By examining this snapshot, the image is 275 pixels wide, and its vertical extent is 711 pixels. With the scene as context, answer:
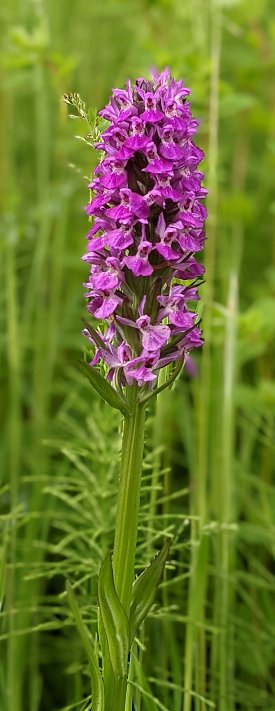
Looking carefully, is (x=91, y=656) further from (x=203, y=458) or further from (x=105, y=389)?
(x=203, y=458)

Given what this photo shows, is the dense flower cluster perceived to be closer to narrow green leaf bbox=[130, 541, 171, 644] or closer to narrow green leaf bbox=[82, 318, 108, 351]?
narrow green leaf bbox=[82, 318, 108, 351]

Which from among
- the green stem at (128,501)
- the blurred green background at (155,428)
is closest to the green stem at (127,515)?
the green stem at (128,501)

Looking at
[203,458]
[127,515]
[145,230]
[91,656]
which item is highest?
[145,230]

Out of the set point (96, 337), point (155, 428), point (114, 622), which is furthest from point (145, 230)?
point (155, 428)

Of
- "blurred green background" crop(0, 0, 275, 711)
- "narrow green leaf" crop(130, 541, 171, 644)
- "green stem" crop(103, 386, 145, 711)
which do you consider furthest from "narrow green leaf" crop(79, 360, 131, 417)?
"blurred green background" crop(0, 0, 275, 711)

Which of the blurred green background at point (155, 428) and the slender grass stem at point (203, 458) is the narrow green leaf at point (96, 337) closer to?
the blurred green background at point (155, 428)
